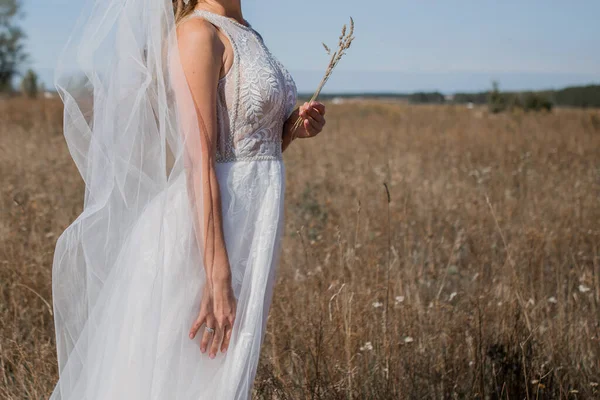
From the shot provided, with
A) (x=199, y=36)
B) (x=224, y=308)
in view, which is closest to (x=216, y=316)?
(x=224, y=308)

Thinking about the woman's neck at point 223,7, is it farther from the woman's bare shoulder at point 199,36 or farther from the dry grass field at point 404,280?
the dry grass field at point 404,280

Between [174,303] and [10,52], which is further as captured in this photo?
[10,52]

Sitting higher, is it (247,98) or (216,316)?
(247,98)

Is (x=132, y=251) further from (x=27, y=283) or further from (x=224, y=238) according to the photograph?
(x=27, y=283)

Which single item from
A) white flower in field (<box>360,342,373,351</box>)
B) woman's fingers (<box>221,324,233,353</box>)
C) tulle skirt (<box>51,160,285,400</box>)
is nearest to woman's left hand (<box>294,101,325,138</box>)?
tulle skirt (<box>51,160,285,400</box>)

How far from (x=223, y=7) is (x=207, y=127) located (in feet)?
1.38

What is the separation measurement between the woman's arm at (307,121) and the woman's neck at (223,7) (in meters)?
0.37

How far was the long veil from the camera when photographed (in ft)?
5.92

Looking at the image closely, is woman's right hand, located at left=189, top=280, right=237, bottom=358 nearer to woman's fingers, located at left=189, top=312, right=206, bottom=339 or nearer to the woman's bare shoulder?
woman's fingers, located at left=189, top=312, right=206, bottom=339

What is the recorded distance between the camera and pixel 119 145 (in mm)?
1847

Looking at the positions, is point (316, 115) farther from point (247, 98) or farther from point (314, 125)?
point (247, 98)

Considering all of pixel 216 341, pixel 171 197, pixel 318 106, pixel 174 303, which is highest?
pixel 318 106

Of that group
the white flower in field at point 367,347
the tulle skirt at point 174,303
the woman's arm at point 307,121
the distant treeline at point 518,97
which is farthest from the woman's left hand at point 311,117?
the distant treeline at point 518,97

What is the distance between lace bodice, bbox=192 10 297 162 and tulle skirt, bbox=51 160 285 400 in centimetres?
5
